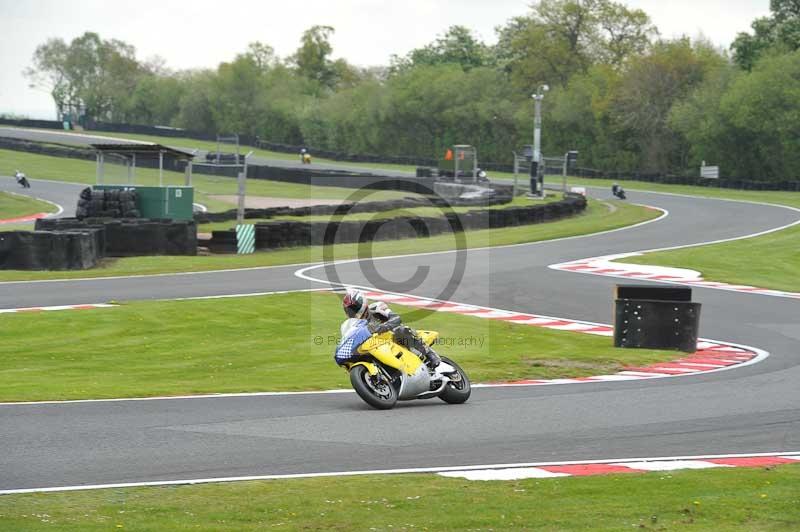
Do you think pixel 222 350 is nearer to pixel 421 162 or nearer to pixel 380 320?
pixel 380 320

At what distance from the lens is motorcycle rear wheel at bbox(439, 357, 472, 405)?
498 inches

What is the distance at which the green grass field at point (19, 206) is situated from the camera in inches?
1898

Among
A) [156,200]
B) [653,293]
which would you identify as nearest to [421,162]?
[156,200]

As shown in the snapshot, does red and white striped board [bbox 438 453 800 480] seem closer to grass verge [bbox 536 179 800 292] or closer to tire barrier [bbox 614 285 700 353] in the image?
tire barrier [bbox 614 285 700 353]

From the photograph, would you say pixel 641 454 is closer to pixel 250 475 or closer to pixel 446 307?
pixel 250 475

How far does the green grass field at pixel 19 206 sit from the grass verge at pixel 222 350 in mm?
29252

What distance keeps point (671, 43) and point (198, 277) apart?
6668 centimetres

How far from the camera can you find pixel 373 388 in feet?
39.9

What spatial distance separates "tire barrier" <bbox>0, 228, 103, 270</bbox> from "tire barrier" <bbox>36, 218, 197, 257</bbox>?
6.97ft

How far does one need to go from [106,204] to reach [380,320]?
23652 millimetres

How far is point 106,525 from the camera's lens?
7.21 m

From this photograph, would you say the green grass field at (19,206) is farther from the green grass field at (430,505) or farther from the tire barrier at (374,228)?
the green grass field at (430,505)

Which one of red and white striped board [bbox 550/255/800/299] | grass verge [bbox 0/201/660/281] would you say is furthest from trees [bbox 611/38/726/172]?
red and white striped board [bbox 550/255/800/299]

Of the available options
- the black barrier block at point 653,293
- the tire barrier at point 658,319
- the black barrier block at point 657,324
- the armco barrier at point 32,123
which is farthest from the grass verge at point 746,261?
the armco barrier at point 32,123
